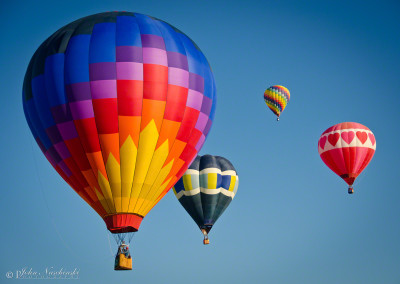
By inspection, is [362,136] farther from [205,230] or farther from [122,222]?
[122,222]

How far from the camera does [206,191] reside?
1017 inches

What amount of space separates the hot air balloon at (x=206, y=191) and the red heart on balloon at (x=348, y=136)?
439 cm

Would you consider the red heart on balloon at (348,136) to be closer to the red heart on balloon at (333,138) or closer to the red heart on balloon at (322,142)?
the red heart on balloon at (333,138)

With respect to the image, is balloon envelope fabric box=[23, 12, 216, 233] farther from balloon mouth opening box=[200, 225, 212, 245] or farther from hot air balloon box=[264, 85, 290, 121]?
hot air balloon box=[264, 85, 290, 121]

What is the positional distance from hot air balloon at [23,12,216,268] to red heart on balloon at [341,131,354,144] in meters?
9.72

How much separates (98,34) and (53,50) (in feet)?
3.95

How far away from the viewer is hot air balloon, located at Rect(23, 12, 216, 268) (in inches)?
698

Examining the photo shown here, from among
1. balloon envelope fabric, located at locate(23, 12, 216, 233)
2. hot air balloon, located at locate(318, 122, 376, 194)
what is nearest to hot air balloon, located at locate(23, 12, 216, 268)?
balloon envelope fabric, located at locate(23, 12, 216, 233)

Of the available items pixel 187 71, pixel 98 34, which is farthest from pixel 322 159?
pixel 98 34

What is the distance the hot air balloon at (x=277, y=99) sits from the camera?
32188 mm

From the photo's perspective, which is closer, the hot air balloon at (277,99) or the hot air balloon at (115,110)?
the hot air balloon at (115,110)

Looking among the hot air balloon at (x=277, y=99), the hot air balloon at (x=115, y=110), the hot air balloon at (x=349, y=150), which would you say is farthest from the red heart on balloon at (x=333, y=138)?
the hot air balloon at (x=115, y=110)

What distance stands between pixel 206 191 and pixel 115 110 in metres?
8.80

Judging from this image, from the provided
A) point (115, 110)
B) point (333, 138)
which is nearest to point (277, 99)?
point (333, 138)
